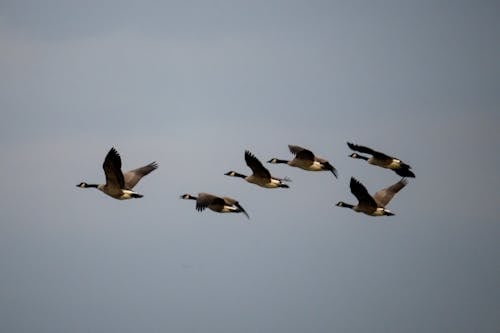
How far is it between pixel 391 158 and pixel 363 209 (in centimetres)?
Result: 333

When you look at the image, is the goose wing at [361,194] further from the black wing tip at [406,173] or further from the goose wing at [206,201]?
the goose wing at [206,201]

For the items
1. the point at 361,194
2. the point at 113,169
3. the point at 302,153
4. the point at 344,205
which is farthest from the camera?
the point at 344,205

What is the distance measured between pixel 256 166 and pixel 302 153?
88.2 inches

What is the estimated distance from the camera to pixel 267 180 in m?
43.8

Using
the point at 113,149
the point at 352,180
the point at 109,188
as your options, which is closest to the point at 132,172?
the point at 109,188

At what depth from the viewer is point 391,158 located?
45.8 metres

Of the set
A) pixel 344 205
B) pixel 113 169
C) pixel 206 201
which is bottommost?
pixel 344 205

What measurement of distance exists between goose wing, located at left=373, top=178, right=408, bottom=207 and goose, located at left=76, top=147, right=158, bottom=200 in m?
8.72

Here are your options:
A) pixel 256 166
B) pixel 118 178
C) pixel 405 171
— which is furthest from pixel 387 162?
pixel 118 178

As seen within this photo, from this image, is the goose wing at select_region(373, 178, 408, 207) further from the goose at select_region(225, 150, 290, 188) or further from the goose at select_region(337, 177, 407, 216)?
the goose at select_region(225, 150, 290, 188)

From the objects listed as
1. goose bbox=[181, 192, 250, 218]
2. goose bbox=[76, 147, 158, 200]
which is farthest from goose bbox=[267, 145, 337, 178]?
goose bbox=[76, 147, 158, 200]

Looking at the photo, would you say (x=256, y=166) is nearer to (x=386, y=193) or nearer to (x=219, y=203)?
(x=219, y=203)

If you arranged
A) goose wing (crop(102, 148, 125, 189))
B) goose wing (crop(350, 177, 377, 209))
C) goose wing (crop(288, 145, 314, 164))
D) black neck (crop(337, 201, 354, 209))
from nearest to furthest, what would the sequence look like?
goose wing (crop(102, 148, 125, 189))
goose wing (crop(350, 177, 377, 209))
goose wing (crop(288, 145, 314, 164))
black neck (crop(337, 201, 354, 209))

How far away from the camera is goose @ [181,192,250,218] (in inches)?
1602
